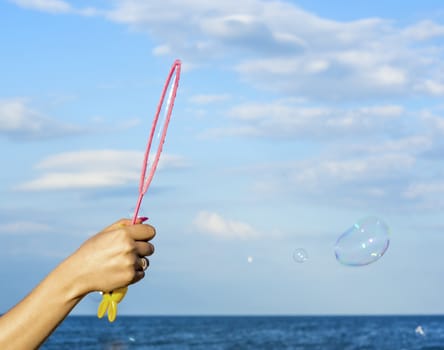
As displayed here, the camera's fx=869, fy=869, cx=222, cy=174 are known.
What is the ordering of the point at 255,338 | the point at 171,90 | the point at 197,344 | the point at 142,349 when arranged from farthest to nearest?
the point at 255,338
the point at 197,344
the point at 142,349
the point at 171,90

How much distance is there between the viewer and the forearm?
1.80m

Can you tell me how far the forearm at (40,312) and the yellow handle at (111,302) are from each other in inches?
2.3

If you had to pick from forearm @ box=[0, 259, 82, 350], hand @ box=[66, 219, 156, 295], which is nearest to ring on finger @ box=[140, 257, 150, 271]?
hand @ box=[66, 219, 156, 295]

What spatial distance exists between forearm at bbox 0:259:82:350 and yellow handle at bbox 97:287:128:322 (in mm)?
59

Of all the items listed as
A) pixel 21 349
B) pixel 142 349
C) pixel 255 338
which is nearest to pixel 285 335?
pixel 255 338

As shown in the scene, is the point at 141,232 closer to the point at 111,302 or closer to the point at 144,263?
the point at 144,263

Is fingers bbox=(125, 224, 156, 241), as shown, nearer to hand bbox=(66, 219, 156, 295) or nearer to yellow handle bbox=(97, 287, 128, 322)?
hand bbox=(66, 219, 156, 295)

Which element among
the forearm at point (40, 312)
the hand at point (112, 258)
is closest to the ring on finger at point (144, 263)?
the hand at point (112, 258)

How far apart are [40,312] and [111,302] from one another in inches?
5.8

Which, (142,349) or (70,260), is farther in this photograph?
(142,349)

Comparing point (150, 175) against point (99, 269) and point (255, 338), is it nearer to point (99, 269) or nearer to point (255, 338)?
point (99, 269)

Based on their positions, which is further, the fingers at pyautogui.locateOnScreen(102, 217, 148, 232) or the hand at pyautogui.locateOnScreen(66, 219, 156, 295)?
the fingers at pyautogui.locateOnScreen(102, 217, 148, 232)

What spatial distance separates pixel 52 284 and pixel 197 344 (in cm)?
4554

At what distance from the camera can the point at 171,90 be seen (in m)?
1.89
